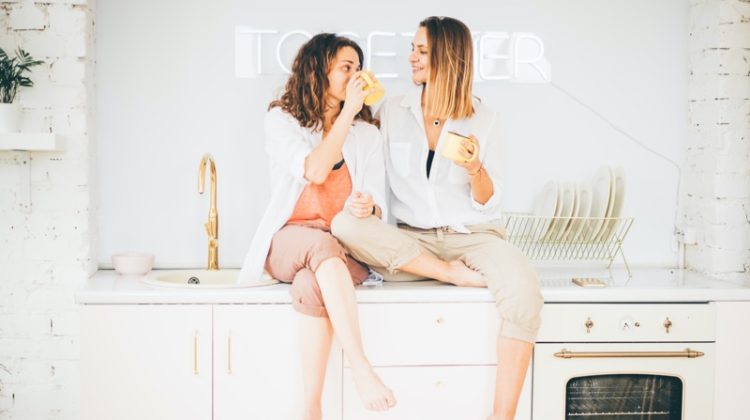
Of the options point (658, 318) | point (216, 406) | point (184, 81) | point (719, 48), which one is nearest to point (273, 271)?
point (216, 406)

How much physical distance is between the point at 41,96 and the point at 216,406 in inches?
46.5

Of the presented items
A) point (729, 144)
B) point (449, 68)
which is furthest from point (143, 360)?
point (729, 144)

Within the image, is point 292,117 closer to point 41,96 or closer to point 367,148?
A: point 367,148

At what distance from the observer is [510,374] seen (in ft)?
7.38

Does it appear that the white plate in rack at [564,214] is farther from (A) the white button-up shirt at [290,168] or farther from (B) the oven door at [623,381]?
(A) the white button-up shirt at [290,168]

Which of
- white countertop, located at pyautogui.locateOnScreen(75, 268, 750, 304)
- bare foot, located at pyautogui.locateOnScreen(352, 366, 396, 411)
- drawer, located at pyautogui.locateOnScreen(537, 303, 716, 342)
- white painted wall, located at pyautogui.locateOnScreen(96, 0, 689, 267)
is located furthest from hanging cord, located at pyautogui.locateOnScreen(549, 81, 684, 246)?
bare foot, located at pyautogui.locateOnScreen(352, 366, 396, 411)

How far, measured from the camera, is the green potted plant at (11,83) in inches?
93.3

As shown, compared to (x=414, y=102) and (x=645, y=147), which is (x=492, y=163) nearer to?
(x=414, y=102)

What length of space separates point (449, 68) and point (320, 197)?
2.02ft

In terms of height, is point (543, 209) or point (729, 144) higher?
point (729, 144)

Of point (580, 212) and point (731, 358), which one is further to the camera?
point (580, 212)

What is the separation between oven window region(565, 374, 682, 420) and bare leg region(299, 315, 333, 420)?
809mm

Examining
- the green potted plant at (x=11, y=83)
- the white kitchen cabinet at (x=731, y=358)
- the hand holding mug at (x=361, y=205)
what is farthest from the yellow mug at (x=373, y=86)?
the white kitchen cabinet at (x=731, y=358)

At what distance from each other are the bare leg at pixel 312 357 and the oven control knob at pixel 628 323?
94 cm
